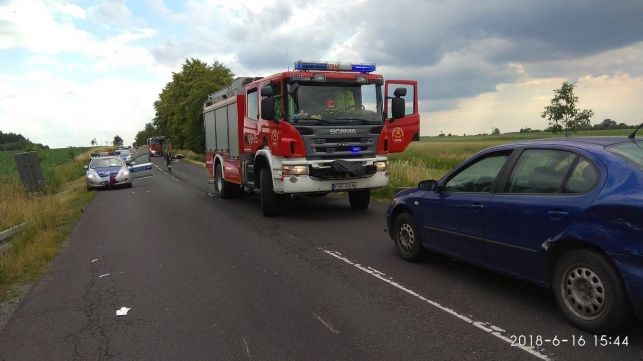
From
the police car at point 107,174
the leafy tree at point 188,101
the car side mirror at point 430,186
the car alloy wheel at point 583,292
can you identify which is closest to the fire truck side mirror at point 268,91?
the car side mirror at point 430,186

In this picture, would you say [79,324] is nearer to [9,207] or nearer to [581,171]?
[581,171]

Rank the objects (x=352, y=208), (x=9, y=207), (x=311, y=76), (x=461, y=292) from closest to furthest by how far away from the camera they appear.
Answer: (x=461, y=292) → (x=311, y=76) → (x=9, y=207) → (x=352, y=208)

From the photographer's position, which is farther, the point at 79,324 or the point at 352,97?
the point at 352,97

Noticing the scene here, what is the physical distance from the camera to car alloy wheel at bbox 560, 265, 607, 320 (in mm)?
4027

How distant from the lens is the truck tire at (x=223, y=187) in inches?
598

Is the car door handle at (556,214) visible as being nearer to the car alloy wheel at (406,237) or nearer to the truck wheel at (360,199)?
the car alloy wheel at (406,237)

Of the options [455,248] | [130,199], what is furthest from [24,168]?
[455,248]

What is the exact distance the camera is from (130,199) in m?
17.1

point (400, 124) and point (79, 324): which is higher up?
point (400, 124)

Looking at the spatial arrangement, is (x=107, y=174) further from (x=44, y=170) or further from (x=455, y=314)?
(x=455, y=314)

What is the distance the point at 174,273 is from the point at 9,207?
6799 mm

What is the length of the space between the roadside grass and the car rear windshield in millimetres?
6415

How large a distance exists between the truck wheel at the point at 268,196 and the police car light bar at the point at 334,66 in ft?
7.66

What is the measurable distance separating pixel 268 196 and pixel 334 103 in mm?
2443
